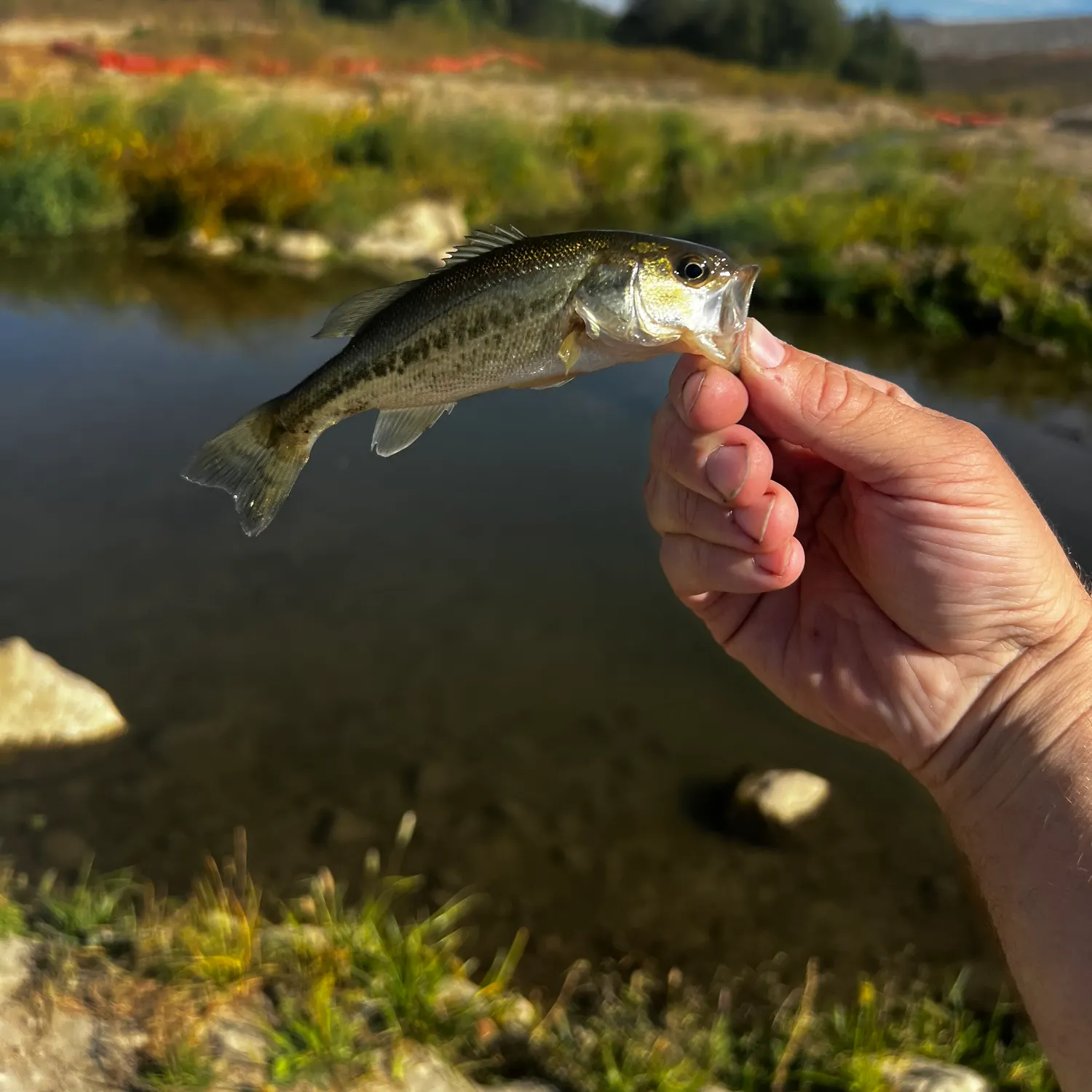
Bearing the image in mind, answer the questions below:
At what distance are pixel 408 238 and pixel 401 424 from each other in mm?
19976

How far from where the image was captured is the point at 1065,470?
12.6m

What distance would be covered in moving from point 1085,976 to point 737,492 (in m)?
1.55

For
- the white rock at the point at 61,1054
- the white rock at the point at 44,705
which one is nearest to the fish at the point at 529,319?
the white rock at the point at 61,1054

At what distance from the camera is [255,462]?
8.81 feet

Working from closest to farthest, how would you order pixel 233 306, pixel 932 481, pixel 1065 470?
pixel 932 481, pixel 1065 470, pixel 233 306

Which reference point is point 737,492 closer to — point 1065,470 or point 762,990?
point 762,990

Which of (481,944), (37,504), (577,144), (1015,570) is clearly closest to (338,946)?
(481,944)

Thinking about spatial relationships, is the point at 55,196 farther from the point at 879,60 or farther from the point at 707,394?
the point at 879,60

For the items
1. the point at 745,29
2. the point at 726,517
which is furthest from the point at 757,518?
the point at 745,29

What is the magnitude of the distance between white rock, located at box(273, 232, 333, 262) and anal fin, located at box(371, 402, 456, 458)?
19595 millimetres

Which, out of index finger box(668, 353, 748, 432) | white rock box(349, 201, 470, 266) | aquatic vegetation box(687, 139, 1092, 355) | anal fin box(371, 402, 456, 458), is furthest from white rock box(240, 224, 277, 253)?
index finger box(668, 353, 748, 432)

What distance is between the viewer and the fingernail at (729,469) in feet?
9.04

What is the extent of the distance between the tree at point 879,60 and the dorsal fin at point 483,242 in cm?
8055

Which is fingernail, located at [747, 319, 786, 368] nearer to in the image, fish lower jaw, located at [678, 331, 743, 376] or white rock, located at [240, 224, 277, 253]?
fish lower jaw, located at [678, 331, 743, 376]
